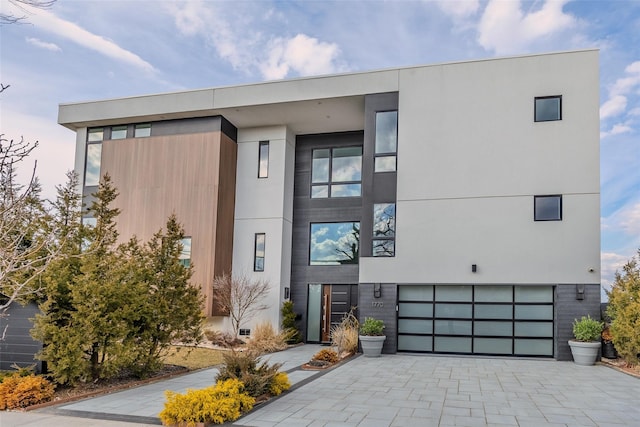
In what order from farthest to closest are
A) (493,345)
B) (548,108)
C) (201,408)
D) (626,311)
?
(548,108) → (493,345) → (626,311) → (201,408)

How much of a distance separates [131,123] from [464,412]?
14028 mm

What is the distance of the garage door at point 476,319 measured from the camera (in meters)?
12.8

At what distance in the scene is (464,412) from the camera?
7020 millimetres

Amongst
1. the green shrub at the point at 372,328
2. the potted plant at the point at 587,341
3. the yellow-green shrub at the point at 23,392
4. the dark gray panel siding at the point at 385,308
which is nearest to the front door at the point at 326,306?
the dark gray panel siding at the point at 385,308

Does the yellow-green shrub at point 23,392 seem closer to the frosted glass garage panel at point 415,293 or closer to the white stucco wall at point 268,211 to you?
the white stucco wall at point 268,211

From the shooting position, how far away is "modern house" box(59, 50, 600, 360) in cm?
1279

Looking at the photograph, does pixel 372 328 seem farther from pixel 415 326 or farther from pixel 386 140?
pixel 386 140

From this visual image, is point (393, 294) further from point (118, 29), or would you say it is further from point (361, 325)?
point (118, 29)

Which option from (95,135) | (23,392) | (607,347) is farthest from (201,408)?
(95,135)

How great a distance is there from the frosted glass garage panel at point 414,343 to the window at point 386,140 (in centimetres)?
462

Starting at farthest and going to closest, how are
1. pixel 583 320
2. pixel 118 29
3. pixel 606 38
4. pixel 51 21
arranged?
1. pixel 606 38
2. pixel 583 320
3. pixel 118 29
4. pixel 51 21

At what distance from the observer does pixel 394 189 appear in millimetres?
13914

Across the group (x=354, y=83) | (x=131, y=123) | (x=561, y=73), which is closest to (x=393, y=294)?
(x=354, y=83)

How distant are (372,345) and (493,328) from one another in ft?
10.5
